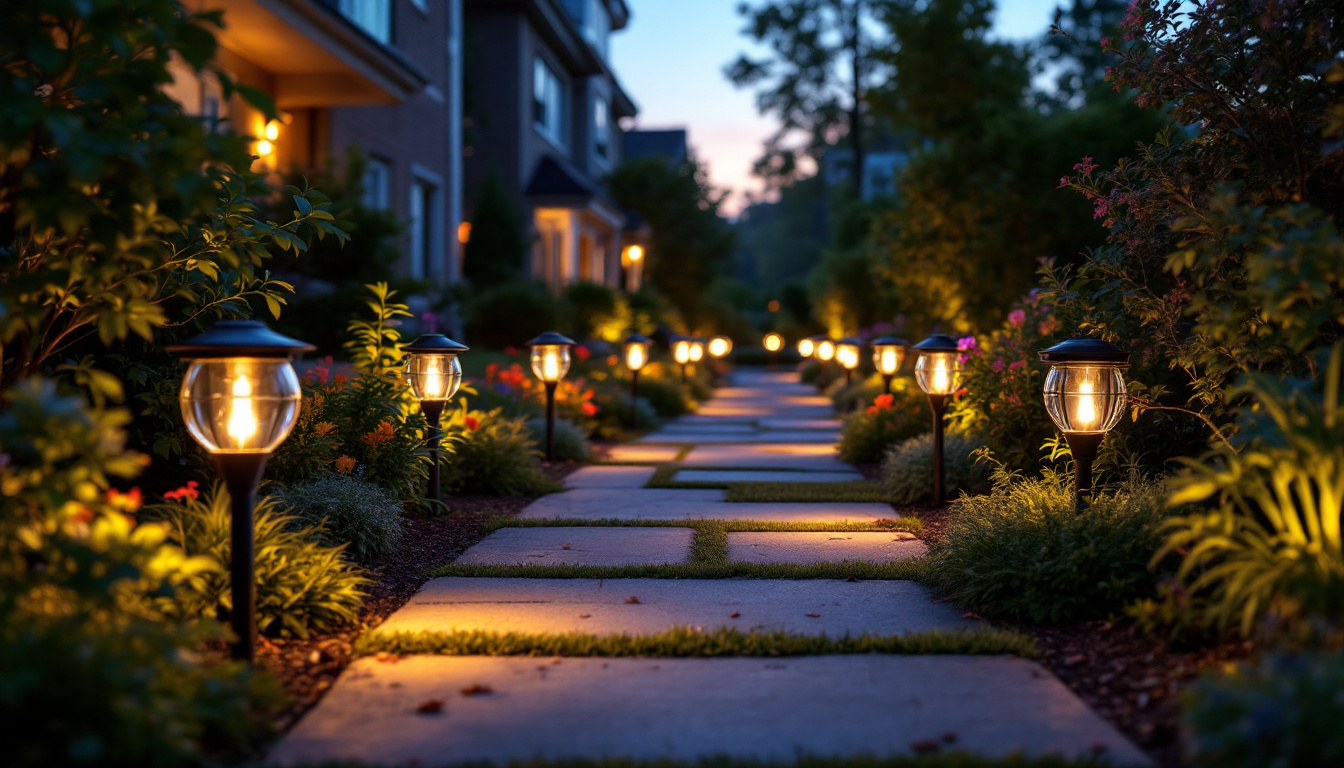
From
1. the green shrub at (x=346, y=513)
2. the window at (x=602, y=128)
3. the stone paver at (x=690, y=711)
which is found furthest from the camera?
the window at (x=602, y=128)

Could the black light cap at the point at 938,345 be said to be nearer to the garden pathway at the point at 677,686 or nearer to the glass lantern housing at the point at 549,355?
the garden pathway at the point at 677,686

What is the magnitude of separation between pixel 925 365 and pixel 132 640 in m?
6.02

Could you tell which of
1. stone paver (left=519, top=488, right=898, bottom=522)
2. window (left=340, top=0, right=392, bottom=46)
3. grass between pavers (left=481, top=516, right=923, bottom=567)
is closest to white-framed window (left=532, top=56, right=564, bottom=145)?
window (left=340, top=0, right=392, bottom=46)

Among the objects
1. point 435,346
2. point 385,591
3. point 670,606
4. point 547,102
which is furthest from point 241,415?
point 547,102

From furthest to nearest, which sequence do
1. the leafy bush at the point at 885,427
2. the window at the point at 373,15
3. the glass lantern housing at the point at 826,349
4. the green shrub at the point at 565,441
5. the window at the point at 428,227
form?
the glass lantern housing at the point at 826,349, the window at the point at 428,227, the window at the point at 373,15, the green shrub at the point at 565,441, the leafy bush at the point at 885,427

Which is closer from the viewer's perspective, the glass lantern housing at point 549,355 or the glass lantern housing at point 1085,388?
the glass lantern housing at point 1085,388

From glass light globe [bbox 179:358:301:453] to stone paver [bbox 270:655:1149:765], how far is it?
3.20ft

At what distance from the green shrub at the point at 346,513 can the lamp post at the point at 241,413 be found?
1.43 metres

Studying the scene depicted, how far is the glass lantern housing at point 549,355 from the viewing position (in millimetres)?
9797

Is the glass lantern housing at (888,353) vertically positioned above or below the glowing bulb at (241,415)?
above

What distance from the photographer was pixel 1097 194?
5496mm

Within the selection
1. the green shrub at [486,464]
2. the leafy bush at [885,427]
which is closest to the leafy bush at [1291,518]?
the green shrub at [486,464]

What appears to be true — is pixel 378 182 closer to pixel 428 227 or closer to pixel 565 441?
pixel 428 227

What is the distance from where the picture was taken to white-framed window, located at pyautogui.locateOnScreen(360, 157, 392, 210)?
17.0 m
